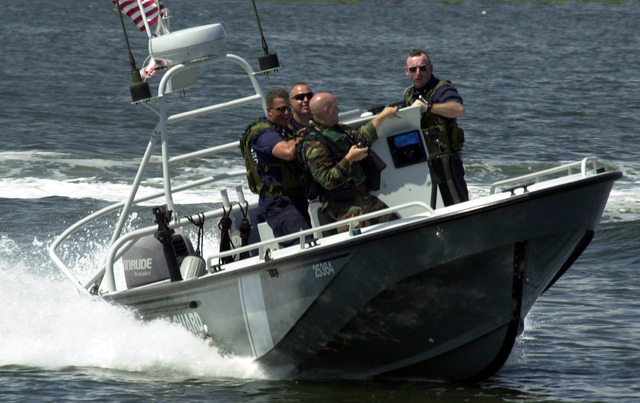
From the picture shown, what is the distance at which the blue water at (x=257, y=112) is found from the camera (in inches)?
274

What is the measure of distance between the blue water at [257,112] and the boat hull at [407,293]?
25 centimetres

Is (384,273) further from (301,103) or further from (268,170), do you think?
(301,103)

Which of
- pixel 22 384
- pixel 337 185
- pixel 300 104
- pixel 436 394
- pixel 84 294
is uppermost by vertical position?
pixel 300 104

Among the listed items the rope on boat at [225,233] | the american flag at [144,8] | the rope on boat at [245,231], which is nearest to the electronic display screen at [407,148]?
the rope on boat at [245,231]

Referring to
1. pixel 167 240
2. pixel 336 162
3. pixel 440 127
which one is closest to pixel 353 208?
pixel 336 162

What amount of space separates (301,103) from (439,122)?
1054 mm

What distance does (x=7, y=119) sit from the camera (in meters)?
18.8

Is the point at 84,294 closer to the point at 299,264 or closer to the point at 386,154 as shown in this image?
the point at 299,264

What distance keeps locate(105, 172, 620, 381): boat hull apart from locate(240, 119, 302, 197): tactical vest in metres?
0.63

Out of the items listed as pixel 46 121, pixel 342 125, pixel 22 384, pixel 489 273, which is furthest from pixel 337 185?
pixel 46 121

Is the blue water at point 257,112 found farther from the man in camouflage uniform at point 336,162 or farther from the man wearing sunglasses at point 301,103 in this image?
the man wearing sunglasses at point 301,103

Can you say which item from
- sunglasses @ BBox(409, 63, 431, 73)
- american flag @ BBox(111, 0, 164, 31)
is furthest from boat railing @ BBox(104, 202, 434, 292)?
american flag @ BBox(111, 0, 164, 31)

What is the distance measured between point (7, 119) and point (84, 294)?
12.4m

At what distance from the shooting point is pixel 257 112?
19.5m
